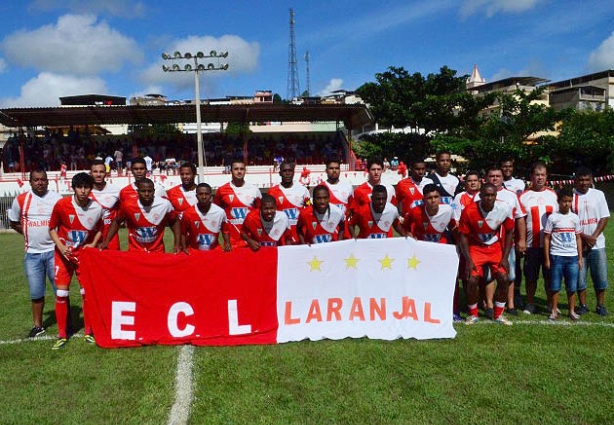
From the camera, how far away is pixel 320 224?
6359 millimetres

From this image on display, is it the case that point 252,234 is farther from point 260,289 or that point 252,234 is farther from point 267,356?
point 267,356

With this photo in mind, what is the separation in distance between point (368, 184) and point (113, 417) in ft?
14.9

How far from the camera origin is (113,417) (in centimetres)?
395

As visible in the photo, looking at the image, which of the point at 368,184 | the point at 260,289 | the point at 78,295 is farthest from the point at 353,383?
the point at 78,295

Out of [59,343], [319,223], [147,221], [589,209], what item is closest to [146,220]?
[147,221]

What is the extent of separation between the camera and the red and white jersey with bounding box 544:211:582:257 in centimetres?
632

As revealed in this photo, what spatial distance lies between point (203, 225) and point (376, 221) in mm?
2380

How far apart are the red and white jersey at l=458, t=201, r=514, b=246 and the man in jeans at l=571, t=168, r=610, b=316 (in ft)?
3.99

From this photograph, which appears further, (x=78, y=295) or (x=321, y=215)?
(x=78, y=295)

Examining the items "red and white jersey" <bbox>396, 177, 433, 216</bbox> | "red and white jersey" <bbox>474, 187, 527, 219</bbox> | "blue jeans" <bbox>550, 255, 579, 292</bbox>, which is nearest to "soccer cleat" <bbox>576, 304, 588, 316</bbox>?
"blue jeans" <bbox>550, 255, 579, 292</bbox>

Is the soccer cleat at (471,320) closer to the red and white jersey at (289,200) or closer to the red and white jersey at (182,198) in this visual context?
the red and white jersey at (289,200)

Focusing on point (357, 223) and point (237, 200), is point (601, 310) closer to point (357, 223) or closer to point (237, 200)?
point (357, 223)

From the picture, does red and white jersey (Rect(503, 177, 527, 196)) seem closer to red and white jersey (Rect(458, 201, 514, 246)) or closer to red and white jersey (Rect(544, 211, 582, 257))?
red and white jersey (Rect(544, 211, 582, 257))

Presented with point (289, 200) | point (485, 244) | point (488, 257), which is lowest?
point (488, 257)
